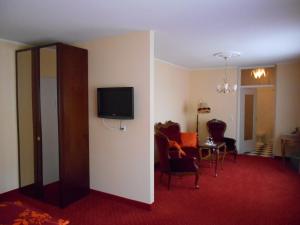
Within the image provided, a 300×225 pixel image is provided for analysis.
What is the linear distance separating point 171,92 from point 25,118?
11.4 ft

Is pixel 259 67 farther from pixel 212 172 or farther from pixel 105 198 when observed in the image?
pixel 105 198

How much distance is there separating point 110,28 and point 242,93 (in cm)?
477

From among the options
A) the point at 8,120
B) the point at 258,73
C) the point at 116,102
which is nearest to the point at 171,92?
the point at 258,73

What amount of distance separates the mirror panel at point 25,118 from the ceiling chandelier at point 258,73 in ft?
18.0

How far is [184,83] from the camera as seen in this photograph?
A: 681 cm

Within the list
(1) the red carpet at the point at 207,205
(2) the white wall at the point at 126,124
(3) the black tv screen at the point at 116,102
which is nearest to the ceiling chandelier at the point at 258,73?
(1) the red carpet at the point at 207,205

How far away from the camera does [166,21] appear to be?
2.80m

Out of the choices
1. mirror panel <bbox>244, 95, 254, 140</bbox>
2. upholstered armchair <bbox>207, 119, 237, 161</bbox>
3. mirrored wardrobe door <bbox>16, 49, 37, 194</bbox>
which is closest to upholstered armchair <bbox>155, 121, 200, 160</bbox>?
upholstered armchair <bbox>207, 119, 237, 161</bbox>

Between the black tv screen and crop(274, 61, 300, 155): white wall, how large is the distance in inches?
177

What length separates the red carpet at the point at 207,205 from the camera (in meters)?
3.06

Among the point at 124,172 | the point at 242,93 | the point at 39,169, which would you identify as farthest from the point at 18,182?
the point at 242,93

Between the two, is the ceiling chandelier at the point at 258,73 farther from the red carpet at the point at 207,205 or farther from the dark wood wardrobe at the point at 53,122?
the dark wood wardrobe at the point at 53,122

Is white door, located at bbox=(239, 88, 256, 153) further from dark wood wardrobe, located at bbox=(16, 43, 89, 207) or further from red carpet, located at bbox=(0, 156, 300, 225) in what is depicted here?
dark wood wardrobe, located at bbox=(16, 43, 89, 207)

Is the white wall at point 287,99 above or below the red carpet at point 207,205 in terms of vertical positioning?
above
